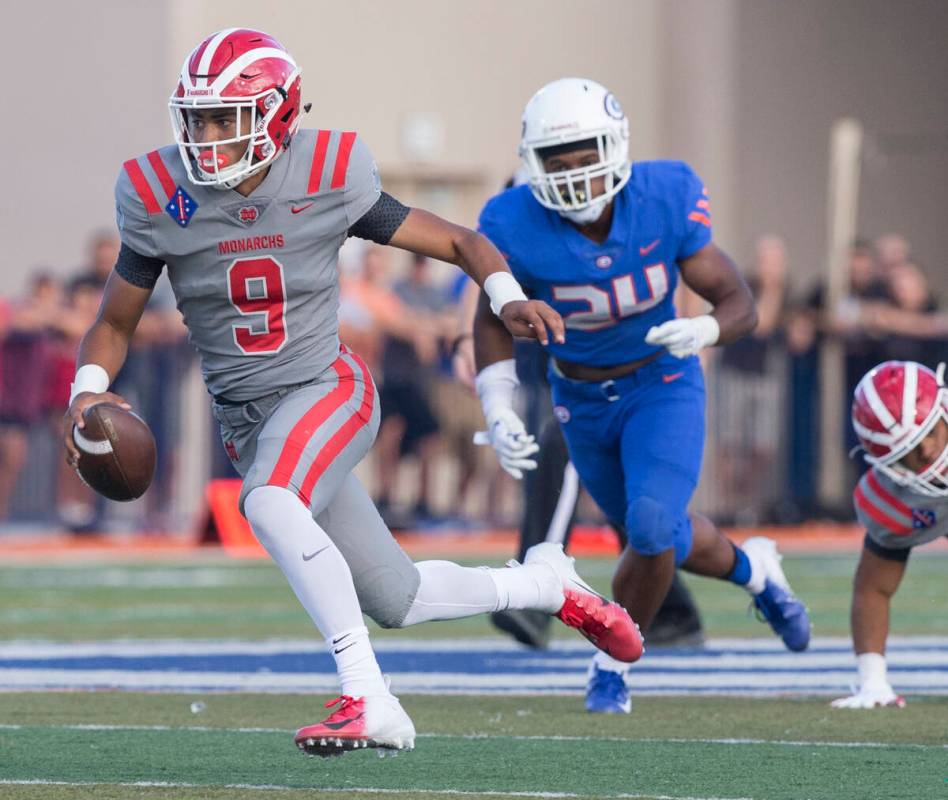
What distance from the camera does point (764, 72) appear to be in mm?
15922

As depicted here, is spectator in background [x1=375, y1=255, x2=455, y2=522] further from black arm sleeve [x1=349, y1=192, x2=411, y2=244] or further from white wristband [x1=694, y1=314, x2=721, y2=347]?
black arm sleeve [x1=349, y1=192, x2=411, y2=244]

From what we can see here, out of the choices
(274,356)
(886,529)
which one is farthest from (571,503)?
(274,356)

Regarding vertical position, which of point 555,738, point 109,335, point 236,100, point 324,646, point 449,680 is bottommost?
point 324,646

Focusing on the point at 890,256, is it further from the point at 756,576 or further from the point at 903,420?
the point at 903,420

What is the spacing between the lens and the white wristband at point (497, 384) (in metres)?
5.41

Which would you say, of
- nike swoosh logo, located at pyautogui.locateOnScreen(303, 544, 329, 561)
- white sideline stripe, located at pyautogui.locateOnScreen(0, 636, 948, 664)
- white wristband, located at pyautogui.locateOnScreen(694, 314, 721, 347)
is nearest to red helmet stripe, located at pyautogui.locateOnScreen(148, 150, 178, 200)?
nike swoosh logo, located at pyautogui.locateOnScreen(303, 544, 329, 561)

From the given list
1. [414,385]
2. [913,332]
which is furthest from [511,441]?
[913,332]

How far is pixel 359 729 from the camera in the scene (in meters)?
4.13

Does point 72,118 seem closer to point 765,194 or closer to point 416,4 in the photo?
point 416,4

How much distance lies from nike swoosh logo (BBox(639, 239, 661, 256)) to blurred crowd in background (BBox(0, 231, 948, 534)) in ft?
20.8

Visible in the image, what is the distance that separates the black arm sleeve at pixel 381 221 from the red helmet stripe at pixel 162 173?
1.42 ft

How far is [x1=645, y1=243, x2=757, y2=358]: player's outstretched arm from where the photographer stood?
17.4 feet

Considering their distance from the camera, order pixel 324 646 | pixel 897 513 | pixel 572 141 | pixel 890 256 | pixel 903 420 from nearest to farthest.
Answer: pixel 903 420 < pixel 897 513 < pixel 572 141 < pixel 324 646 < pixel 890 256

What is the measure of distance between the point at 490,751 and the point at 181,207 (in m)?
1.44
